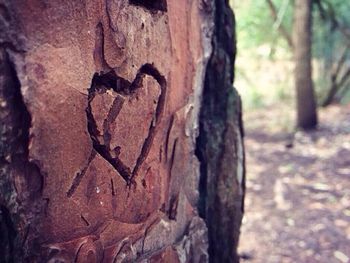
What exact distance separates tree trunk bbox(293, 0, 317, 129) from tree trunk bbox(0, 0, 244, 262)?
4246mm

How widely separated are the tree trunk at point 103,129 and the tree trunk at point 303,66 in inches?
167

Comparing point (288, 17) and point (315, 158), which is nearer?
point (315, 158)

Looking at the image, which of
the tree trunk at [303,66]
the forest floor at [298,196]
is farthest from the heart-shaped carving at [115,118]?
the tree trunk at [303,66]

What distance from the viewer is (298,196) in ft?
11.6

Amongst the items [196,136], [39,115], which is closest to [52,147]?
[39,115]

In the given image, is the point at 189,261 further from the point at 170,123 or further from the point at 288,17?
the point at 288,17

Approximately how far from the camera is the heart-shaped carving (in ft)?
2.86

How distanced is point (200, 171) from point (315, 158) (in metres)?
3.38

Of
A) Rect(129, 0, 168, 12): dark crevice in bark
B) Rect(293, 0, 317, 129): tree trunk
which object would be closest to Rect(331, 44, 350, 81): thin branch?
Rect(293, 0, 317, 129): tree trunk

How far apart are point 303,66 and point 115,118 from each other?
4.70 m

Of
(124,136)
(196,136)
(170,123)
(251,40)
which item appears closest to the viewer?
(124,136)

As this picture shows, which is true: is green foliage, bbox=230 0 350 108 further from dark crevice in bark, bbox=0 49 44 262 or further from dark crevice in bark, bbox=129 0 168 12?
dark crevice in bark, bbox=0 49 44 262

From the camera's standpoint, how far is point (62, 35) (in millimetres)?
809

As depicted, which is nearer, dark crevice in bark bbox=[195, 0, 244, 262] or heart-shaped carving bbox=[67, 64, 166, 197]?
heart-shaped carving bbox=[67, 64, 166, 197]
